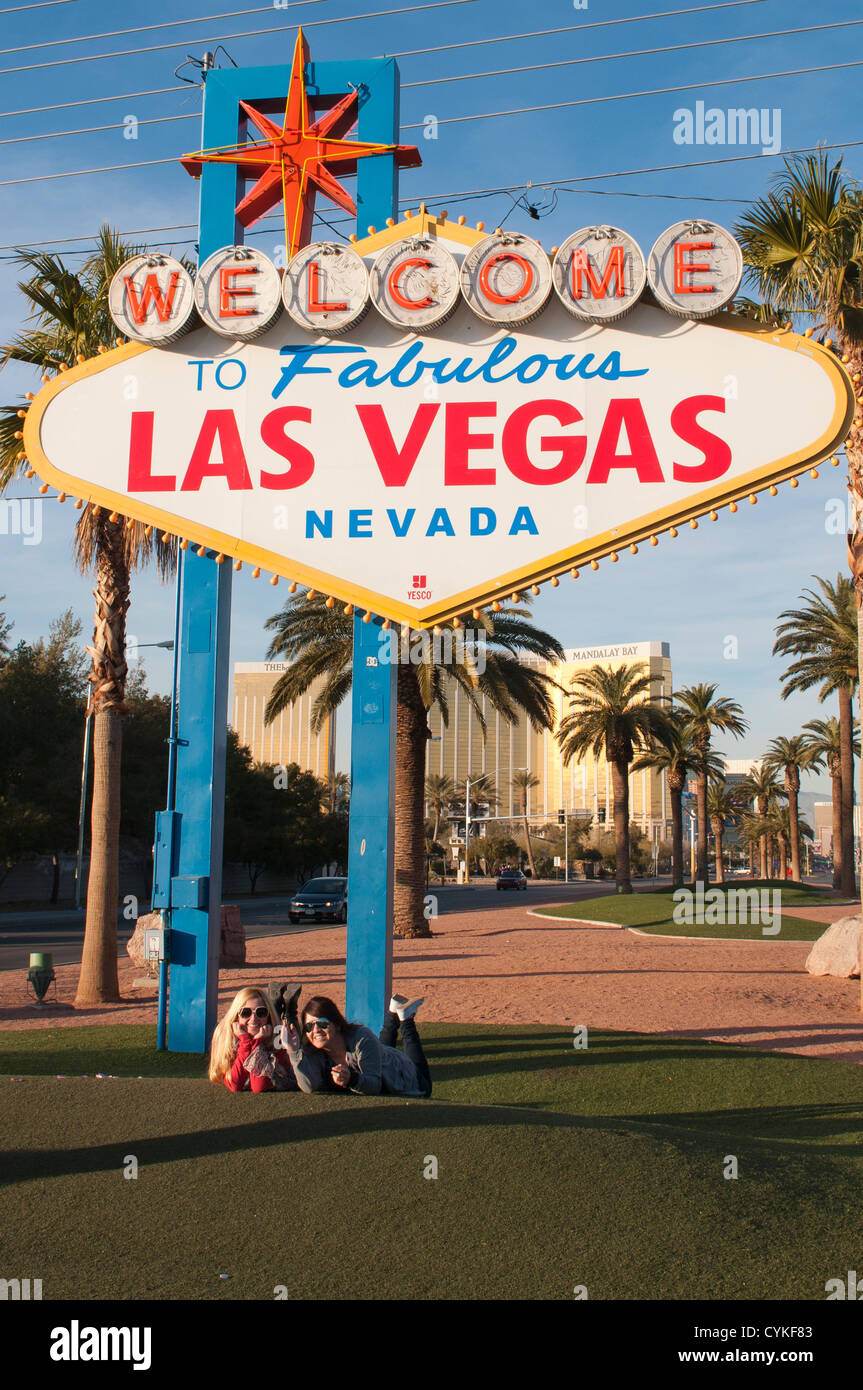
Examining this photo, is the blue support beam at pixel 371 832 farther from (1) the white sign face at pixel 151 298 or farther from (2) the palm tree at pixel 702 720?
(2) the palm tree at pixel 702 720

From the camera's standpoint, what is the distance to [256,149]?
11.5 meters

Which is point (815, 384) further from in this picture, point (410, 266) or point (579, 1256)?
point (579, 1256)

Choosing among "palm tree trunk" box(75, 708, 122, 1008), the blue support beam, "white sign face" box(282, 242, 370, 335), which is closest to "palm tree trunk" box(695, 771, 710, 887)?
"palm tree trunk" box(75, 708, 122, 1008)

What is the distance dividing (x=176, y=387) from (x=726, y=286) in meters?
5.25

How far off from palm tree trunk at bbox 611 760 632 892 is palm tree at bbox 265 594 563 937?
1365 centimetres

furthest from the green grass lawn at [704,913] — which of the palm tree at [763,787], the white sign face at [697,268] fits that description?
the palm tree at [763,787]

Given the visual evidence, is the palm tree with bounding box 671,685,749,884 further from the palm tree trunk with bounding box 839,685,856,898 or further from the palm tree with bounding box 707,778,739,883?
the palm tree with bounding box 707,778,739,883

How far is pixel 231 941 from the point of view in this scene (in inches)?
782

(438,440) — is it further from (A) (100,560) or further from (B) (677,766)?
(B) (677,766)

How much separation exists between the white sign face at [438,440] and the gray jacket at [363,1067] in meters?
4.04

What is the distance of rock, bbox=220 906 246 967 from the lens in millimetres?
19797

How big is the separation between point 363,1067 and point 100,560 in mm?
10119

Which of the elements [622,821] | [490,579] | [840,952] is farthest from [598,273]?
[622,821]
